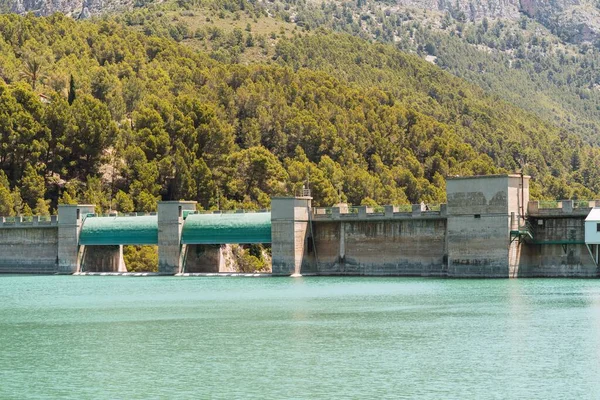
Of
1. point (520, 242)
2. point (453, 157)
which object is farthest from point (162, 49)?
point (520, 242)

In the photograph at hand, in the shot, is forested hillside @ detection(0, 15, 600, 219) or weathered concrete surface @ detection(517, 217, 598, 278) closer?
weathered concrete surface @ detection(517, 217, 598, 278)

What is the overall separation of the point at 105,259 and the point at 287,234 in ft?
72.6

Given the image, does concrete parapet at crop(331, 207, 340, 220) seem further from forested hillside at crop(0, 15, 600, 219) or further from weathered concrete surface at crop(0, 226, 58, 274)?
forested hillside at crop(0, 15, 600, 219)

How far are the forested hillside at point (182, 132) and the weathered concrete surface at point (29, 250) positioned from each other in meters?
6.63

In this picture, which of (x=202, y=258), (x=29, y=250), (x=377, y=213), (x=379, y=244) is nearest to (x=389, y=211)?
(x=377, y=213)

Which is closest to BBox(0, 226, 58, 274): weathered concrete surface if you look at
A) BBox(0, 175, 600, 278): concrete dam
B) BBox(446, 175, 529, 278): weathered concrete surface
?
BBox(0, 175, 600, 278): concrete dam

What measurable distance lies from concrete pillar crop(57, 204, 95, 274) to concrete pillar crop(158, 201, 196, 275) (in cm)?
902

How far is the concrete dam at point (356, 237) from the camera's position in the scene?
8044 cm

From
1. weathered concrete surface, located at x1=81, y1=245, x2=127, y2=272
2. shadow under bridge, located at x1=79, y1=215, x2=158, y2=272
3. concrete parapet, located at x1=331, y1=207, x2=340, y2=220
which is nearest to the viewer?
concrete parapet, located at x1=331, y1=207, x2=340, y2=220

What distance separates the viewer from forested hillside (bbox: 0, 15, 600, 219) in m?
122

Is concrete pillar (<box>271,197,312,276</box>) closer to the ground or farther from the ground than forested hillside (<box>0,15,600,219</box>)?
closer to the ground

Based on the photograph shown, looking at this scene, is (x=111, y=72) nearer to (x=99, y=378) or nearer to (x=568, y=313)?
(x=568, y=313)

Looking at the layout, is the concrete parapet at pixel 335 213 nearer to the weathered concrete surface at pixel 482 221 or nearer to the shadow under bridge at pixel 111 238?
the weathered concrete surface at pixel 482 221

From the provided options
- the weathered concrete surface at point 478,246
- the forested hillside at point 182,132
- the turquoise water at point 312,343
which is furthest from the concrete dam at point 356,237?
the forested hillside at point 182,132
